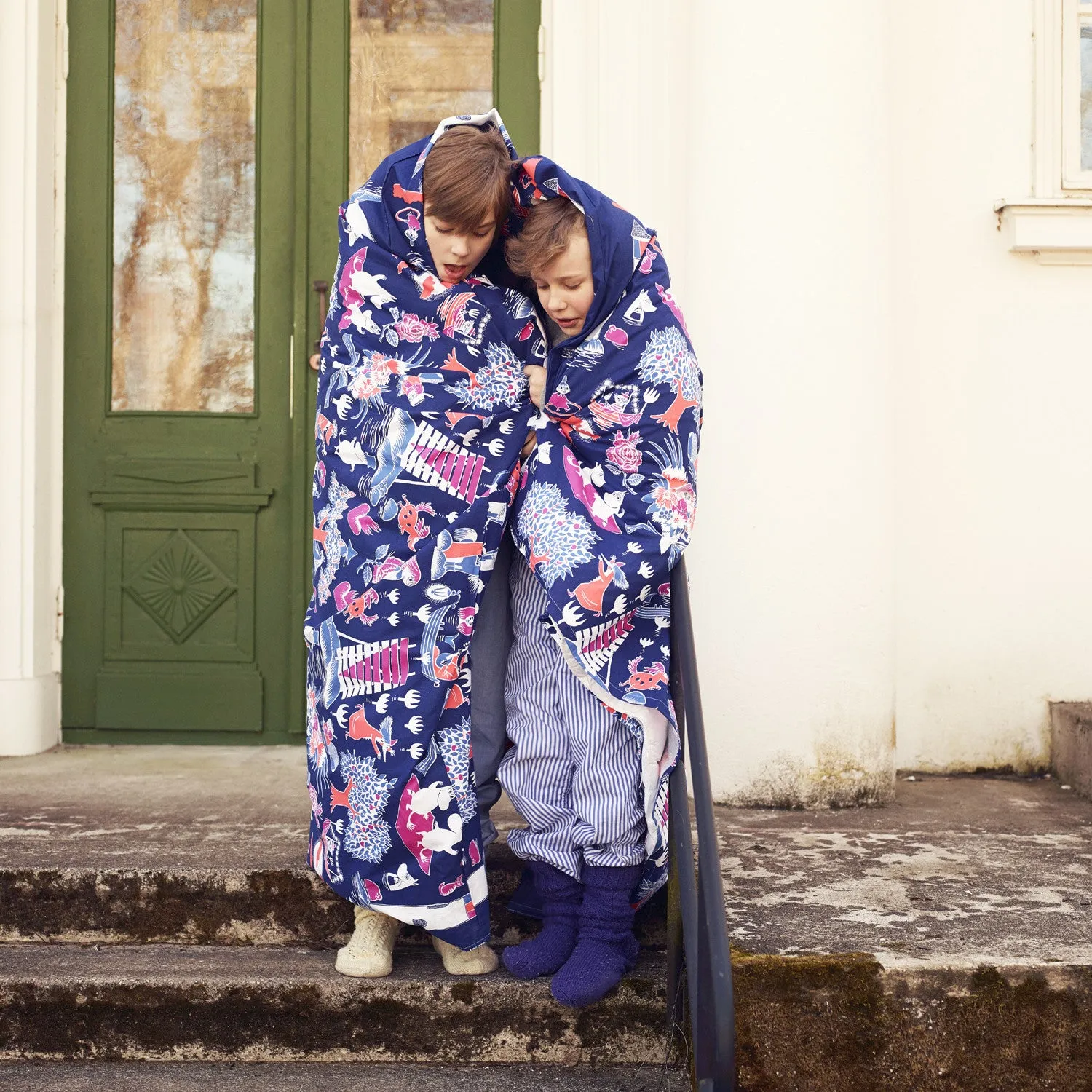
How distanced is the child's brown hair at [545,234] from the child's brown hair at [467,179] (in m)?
0.07

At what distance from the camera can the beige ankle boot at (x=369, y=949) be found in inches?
98.3

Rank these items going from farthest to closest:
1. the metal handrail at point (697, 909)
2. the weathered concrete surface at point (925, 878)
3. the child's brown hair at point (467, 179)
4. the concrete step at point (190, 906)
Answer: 1. the concrete step at point (190, 906)
2. the weathered concrete surface at point (925, 878)
3. the child's brown hair at point (467, 179)
4. the metal handrail at point (697, 909)

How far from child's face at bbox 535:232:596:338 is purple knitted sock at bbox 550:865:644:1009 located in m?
1.08

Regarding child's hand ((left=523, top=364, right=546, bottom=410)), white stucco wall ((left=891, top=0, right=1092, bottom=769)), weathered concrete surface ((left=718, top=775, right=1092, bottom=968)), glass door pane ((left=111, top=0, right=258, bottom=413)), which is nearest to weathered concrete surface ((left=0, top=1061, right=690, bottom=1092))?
weathered concrete surface ((left=718, top=775, right=1092, bottom=968))

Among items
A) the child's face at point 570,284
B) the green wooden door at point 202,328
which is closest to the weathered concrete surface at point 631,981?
the green wooden door at point 202,328

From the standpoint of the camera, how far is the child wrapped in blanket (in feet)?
7.45

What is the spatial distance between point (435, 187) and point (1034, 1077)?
1.99 meters

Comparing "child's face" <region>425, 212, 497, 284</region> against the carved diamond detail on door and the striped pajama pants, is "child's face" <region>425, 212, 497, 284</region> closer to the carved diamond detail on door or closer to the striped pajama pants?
the striped pajama pants

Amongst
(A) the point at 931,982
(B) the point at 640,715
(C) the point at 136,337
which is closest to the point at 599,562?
(B) the point at 640,715

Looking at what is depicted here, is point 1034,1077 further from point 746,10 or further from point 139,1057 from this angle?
point 746,10

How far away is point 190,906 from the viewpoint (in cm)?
270

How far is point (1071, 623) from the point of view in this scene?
12.5ft

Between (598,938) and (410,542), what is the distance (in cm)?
88

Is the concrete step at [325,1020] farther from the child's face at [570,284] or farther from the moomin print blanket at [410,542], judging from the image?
the child's face at [570,284]
